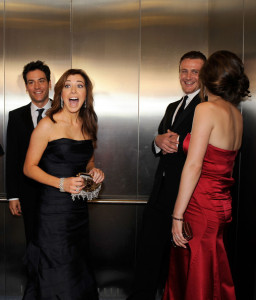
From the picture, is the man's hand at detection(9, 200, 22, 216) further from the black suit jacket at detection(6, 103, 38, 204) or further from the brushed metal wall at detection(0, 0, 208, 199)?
the brushed metal wall at detection(0, 0, 208, 199)

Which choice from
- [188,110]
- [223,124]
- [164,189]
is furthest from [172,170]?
[223,124]

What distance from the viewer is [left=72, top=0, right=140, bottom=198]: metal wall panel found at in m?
4.16

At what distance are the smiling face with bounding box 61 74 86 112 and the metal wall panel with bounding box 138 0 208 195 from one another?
4.35 ft

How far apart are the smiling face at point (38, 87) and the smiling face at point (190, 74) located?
132cm

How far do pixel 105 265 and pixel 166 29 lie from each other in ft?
8.42

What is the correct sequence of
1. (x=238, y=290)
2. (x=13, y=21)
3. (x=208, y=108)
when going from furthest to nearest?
(x=13, y=21) < (x=238, y=290) < (x=208, y=108)

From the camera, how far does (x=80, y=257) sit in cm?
287

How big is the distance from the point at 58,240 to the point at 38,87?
5.35 feet

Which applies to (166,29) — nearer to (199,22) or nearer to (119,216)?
(199,22)

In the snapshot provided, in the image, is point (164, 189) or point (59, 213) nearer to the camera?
point (59, 213)

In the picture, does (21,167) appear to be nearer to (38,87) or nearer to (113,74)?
(38,87)

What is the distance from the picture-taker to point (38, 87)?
12.4 ft

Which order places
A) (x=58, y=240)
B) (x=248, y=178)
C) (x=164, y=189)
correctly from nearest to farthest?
(x=58, y=240), (x=248, y=178), (x=164, y=189)

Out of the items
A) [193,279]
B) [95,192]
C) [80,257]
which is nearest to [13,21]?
[95,192]
